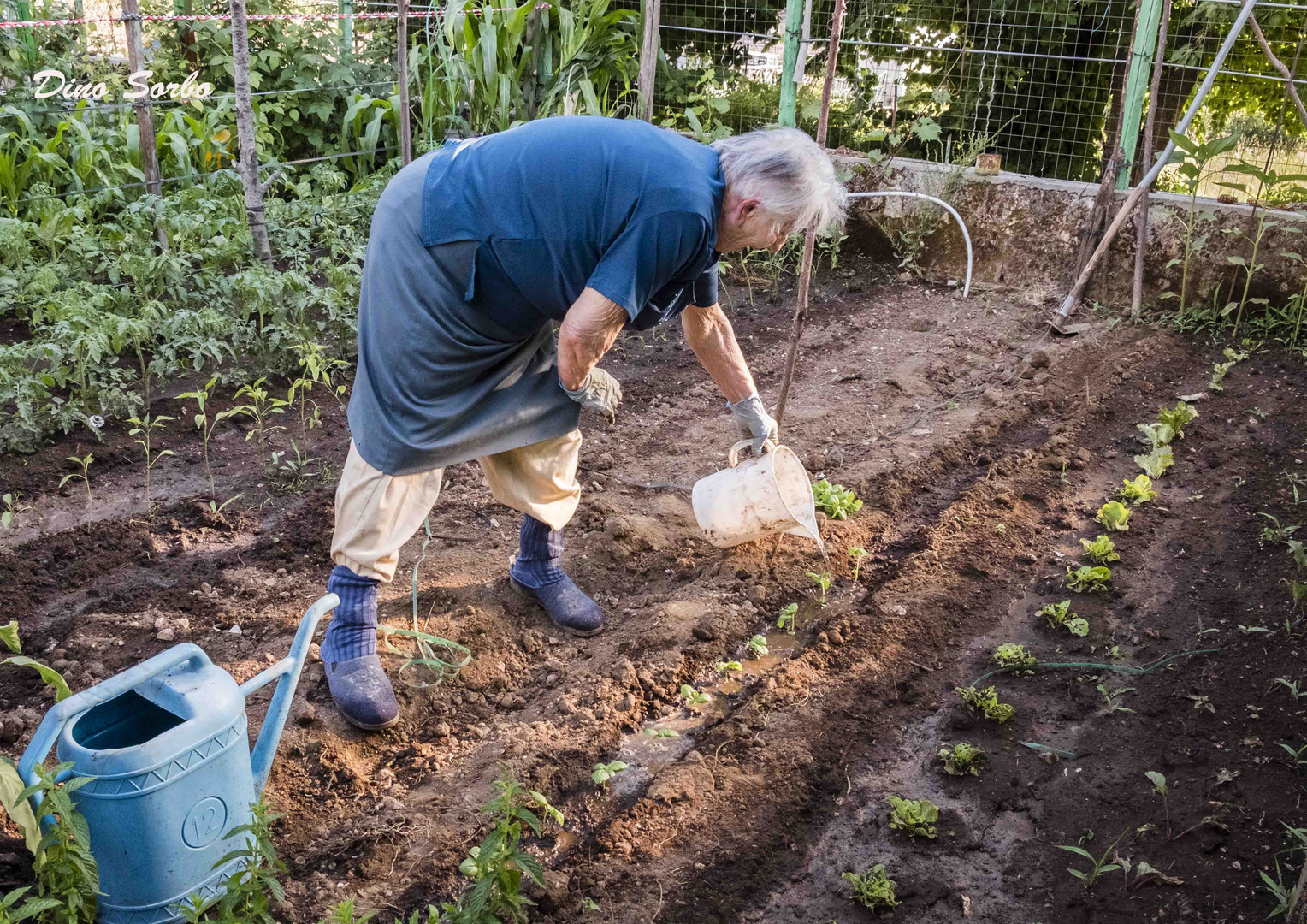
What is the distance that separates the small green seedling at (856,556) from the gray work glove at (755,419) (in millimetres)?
498

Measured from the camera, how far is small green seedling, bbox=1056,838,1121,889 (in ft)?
6.79

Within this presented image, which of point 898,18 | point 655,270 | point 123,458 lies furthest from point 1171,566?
point 898,18

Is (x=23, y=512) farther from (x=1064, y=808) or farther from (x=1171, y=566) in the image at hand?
(x=1171, y=566)

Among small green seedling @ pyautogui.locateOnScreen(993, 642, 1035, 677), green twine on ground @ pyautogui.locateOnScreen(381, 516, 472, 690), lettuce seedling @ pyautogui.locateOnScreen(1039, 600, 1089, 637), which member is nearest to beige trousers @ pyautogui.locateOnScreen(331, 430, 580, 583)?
green twine on ground @ pyautogui.locateOnScreen(381, 516, 472, 690)

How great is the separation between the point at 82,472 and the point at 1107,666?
324 cm

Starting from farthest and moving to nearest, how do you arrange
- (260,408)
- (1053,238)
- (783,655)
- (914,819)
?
(1053,238)
(260,408)
(783,655)
(914,819)

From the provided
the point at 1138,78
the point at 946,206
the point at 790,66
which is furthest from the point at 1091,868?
the point at 790,66

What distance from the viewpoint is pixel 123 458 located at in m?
3.59

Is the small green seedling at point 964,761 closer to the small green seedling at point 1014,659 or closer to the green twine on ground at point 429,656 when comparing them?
the small green seedling at point 1014,659

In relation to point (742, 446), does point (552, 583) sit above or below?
below

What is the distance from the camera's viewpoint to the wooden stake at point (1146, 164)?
5098 mm

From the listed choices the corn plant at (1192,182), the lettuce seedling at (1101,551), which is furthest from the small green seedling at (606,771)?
the corn plant at (1192,182)

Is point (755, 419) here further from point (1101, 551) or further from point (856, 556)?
point (1101, 551)

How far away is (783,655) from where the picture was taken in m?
2.88
